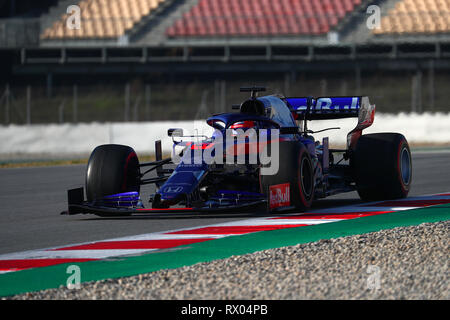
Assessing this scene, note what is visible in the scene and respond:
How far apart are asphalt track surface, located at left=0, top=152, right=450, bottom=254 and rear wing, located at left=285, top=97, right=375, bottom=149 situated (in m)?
0.93

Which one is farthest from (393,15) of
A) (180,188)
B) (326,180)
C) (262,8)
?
(180,188)

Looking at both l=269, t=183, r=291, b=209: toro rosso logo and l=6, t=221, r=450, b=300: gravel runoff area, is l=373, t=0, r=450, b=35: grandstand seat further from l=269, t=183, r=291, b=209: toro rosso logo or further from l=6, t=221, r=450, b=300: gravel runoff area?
l=6, t=221, r=450, b=300: gravel runoff area

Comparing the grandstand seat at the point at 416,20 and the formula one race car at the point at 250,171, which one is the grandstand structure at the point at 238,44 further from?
the formula one race car at the point at 250,171

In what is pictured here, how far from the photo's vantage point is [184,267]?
6.30 m

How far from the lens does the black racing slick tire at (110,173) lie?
9461 millimetres

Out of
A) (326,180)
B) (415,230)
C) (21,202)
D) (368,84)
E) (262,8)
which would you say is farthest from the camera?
(262,8)

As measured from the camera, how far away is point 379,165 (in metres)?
10.2

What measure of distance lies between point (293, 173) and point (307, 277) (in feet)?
10.6

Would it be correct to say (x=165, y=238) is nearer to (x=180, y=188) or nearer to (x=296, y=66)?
(x=180, y=188)

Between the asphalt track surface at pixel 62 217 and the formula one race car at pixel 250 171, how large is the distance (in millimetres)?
207

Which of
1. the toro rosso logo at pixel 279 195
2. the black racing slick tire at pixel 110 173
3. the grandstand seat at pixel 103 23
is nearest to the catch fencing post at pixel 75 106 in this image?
the grandstand seat at pixel 103 23

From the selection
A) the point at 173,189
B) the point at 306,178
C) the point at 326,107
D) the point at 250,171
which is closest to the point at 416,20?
the point at 326,107

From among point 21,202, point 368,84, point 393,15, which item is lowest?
point 21,202

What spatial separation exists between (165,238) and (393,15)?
21037mm
